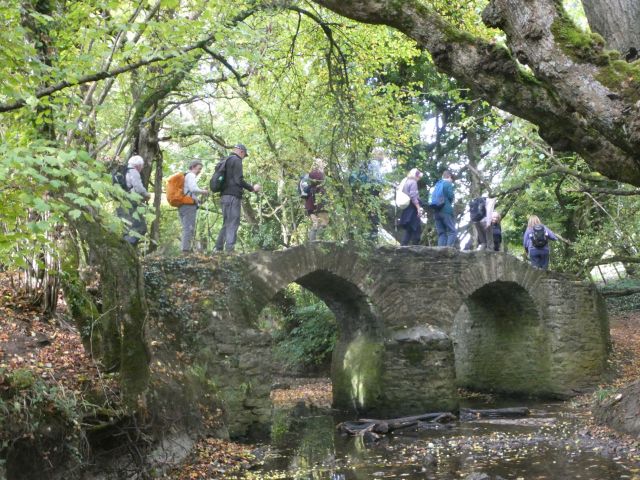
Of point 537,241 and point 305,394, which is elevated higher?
point 537,241

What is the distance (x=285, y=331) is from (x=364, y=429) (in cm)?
798

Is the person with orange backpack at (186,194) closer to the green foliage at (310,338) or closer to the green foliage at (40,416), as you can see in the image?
the green foliage at (40,416)

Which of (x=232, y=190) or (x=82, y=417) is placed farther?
(x=232, y=190)

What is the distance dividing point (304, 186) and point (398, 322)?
10.7ft

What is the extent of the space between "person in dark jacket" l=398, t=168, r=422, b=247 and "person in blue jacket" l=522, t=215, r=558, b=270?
8.78 ft

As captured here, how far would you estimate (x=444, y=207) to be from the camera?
12641mm

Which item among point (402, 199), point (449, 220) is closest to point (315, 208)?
point (402, 199)

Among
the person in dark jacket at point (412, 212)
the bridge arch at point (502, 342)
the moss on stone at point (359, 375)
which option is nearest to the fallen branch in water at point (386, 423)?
the moss on stone at point (359, 375)

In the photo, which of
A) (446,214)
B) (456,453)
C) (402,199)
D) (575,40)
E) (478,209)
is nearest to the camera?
(575,40)

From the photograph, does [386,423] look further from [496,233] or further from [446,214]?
[496,233]

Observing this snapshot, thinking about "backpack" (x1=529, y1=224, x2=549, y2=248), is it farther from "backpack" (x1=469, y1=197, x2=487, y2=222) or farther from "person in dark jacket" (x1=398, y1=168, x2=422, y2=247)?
Result: "person in dark jacket" (x1=398, y1=168, x2=422, y2=247)

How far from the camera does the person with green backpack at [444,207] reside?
12449mm

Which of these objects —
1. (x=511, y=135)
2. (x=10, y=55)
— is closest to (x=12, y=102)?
(x=10, y=55)

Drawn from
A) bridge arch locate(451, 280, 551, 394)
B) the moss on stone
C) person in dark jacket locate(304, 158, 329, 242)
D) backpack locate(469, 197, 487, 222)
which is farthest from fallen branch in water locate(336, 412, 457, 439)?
backpack locate(469, 197, 487, 222)
